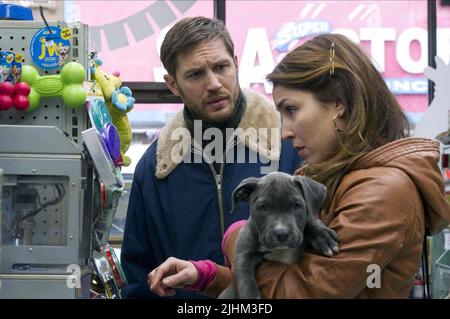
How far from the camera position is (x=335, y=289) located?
2.93 feet

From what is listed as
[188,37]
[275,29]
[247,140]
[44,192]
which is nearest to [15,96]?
[44,192]

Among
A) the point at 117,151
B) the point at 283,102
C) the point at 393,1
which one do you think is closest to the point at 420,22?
the point at 393,1

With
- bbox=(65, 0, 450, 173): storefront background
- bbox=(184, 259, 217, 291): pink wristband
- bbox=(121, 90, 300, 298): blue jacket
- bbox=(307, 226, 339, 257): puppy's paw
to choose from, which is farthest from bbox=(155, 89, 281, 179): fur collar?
bbox=(65, 0, 450, 173): storefront background

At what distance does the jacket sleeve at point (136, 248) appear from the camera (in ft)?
4.65

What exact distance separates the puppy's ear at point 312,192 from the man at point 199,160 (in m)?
0.41

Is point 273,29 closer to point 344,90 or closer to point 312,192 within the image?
point 344,90

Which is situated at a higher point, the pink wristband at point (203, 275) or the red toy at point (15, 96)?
the red toy at point (15, 96)

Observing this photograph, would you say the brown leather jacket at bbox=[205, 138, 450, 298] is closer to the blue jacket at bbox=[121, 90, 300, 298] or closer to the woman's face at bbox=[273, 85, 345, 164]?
the woman's face at bbox=[273, 85, 345, 164]

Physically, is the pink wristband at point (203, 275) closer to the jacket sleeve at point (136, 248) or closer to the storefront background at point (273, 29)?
the jacket sleeve at point (136, 248)

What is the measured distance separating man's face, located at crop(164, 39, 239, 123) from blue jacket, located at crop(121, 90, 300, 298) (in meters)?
0.05

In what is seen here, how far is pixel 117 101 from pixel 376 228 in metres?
0.90

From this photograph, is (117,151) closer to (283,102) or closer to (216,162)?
(216,162)

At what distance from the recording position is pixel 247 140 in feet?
4.55

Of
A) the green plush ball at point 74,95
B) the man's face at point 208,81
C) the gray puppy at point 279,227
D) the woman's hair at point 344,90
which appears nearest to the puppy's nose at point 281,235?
the gray puppy at point 279,227
